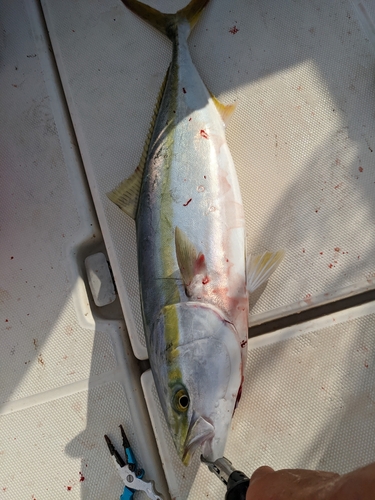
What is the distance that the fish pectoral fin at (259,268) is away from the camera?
1275 millimetres

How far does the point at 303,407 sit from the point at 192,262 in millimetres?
613

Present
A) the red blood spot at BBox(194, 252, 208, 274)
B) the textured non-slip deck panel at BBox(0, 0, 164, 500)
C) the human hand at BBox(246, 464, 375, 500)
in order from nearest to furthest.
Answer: the human hand at BBox(246, 464, 375, 500) < the red blood spot at BBox(194, 252, 208, 274) < the textured non-slip deck panel at BBox(0, 0, 164, 500)

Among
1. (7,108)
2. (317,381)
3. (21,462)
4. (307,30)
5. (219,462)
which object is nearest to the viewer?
(219,462)

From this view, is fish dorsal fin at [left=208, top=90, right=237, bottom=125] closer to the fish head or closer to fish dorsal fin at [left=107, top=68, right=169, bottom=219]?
fish dorsal fin at [left=107, top=68, right=169, bottom=219]

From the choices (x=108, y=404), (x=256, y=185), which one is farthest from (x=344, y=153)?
(x=108, y=404)

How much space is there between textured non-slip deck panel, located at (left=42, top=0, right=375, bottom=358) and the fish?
0.43ft

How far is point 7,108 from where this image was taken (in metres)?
1.72

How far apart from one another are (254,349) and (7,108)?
4.98 ft

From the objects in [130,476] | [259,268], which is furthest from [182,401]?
[259,268]

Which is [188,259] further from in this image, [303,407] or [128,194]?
[303,407]

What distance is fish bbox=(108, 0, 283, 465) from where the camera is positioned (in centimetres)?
110

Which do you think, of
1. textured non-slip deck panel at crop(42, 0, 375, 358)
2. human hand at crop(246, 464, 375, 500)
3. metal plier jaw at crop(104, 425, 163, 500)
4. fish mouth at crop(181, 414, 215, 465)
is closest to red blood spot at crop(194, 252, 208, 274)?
textured non-slip deck panel at crop(42, 0, 375, 358)

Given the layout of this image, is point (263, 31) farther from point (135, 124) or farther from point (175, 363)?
point (175, 363)

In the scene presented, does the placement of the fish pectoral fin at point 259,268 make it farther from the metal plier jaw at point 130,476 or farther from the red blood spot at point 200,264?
the metal plier jaw at point 130,476
